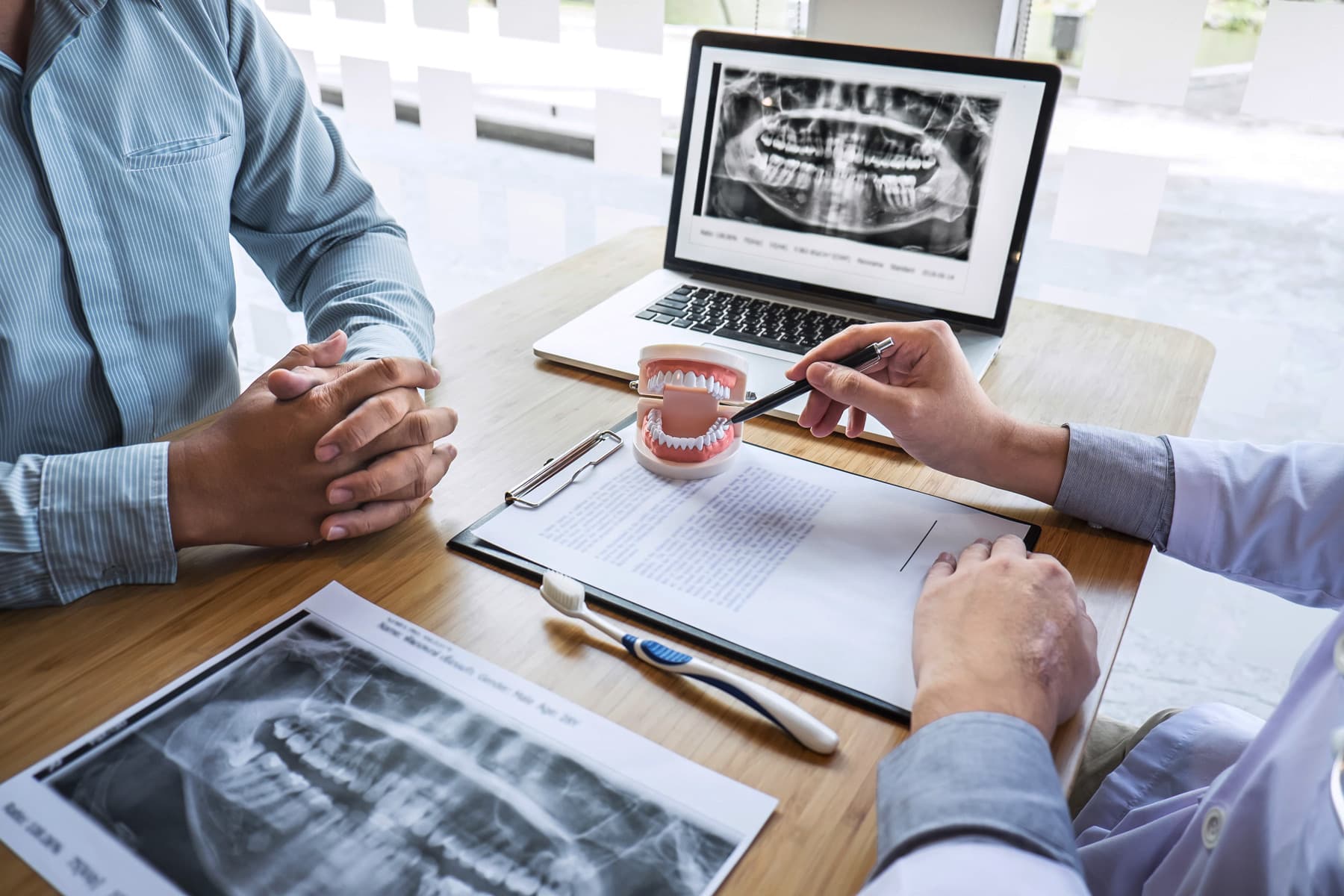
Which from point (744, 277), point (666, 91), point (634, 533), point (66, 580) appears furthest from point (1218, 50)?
point (66, 580)

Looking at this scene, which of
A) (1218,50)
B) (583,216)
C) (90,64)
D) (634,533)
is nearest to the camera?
(634,533)

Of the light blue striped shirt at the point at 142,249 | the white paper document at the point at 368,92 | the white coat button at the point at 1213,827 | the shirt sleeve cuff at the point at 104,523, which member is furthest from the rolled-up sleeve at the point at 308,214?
the white paper document at the point at 368,92

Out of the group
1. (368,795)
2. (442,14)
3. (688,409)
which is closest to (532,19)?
(442,14)

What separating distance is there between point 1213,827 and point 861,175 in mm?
803

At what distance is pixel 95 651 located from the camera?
67 centimetres

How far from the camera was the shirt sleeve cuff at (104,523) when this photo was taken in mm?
710

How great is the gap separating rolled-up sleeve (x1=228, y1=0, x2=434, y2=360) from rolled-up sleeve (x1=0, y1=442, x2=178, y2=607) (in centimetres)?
34

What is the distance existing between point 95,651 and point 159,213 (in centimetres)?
54

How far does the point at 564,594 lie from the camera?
0.70 metres

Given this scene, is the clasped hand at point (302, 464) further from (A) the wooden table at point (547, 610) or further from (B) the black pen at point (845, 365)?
(B) the black pen at point (845, 365)

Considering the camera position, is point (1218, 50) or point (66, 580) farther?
point (1218, 50)

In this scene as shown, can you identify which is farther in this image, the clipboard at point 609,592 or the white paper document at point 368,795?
the clipboard at point 609,592

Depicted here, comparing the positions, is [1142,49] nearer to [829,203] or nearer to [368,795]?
[829,203]

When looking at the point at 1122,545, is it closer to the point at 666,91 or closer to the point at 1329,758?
the point at 1329,758
